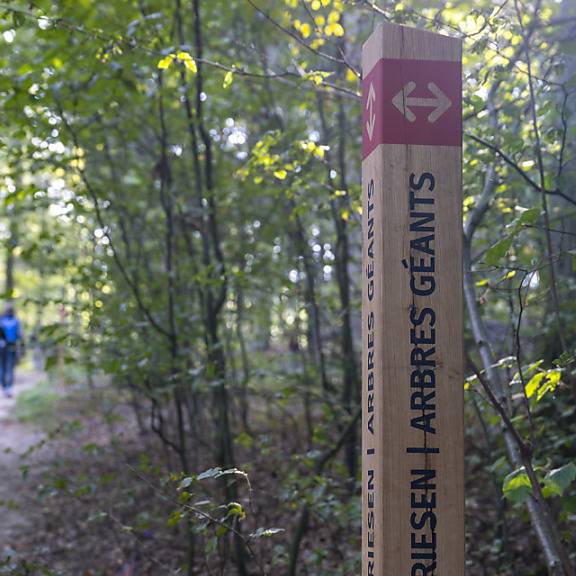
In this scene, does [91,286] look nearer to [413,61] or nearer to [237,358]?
[413,61]

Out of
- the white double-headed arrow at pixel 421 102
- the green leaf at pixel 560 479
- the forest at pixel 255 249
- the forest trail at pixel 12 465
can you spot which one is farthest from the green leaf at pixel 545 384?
the forest trail at pixel 12 465

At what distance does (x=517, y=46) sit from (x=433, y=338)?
247 centimetres

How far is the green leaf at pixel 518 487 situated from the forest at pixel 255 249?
0.04 ft

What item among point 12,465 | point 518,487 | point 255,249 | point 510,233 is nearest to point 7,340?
point 12,465

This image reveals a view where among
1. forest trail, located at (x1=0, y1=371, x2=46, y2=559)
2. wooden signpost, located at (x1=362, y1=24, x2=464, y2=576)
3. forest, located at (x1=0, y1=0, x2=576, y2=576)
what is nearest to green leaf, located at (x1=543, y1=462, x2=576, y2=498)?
forest, located at (x1=0, y1=0, x2=576, y2=576)

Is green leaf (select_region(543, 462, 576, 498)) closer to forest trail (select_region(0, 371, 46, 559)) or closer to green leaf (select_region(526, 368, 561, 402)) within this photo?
green leaf (select_region(526, 368, 561, 402))

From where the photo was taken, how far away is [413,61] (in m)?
2.23

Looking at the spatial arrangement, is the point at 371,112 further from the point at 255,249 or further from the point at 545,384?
the point at 255,249

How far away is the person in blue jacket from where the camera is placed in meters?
16.5

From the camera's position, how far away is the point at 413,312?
7.11 feet

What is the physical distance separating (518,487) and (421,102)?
1305 mm

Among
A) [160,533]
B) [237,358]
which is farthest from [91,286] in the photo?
[237,358]

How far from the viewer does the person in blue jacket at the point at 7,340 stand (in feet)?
54.0

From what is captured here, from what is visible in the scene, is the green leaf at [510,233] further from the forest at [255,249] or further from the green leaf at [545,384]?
the green leaf at [545,384]
